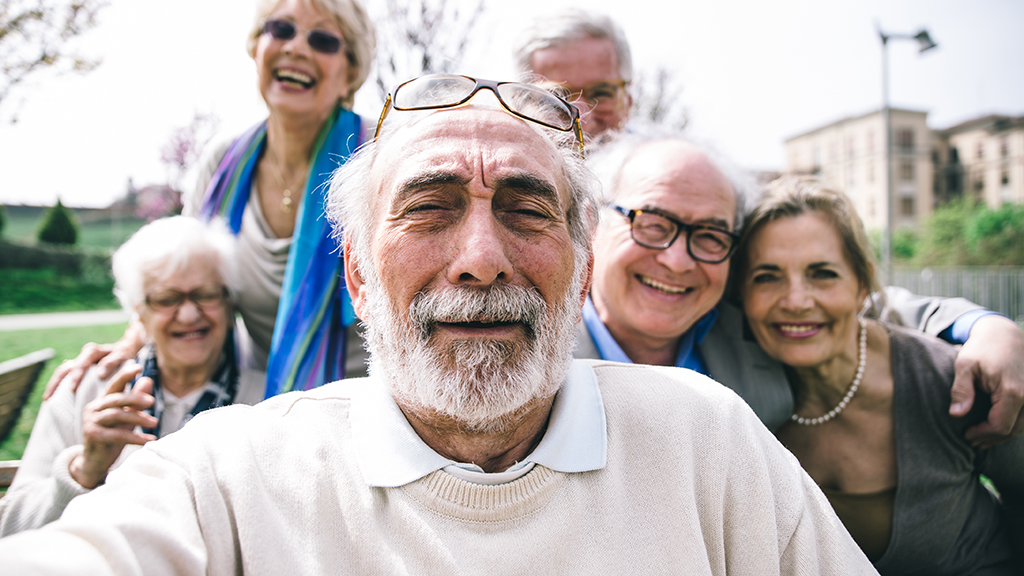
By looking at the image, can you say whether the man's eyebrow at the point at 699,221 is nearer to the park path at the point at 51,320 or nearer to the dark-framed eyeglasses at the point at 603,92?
the dark-framed eyeglasses at the point at 603,92

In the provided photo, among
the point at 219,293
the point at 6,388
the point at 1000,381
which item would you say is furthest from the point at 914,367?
the point at 6,388

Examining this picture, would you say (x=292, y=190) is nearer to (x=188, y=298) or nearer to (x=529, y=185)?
(x=188, y=298)

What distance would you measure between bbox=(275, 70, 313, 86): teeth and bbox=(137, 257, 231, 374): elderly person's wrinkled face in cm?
95

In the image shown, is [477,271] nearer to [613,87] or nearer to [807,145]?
[613,87]

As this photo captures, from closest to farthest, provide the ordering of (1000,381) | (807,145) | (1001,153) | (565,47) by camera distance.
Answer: (1000,381), (565,47), (1001,153), (807,145)

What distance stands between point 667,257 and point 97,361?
2500 millimetres

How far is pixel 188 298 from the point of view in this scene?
2.75 m

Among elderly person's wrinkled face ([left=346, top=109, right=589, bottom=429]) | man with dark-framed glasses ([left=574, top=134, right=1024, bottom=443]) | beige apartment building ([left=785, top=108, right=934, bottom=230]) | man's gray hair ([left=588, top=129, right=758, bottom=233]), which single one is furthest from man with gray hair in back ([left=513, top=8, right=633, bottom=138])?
beige apartment building ([left=785, top=108, right=934, bottom=230])

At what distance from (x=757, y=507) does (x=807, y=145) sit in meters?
68.5

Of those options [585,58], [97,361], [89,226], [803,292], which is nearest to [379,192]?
[803,292]

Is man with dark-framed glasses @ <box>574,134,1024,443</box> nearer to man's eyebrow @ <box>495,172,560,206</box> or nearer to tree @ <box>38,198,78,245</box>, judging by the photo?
man's eyebrow @ <box>495,172,560,206</box>

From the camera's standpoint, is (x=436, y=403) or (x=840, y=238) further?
(x=840, y=238)

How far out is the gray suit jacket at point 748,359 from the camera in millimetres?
2311

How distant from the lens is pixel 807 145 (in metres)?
61.3
